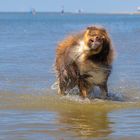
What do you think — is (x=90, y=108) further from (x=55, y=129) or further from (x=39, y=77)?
(x=39, y=77)

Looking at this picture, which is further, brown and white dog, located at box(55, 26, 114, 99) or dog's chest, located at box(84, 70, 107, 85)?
dog's chest, located at box(84, 70, 107, 85)

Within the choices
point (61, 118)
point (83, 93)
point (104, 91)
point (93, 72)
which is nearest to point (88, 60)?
point (93, 72)

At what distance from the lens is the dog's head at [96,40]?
9133 mm

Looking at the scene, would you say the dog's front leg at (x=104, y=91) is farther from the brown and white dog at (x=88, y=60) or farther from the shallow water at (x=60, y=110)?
the shallow water at (x=60, y=110)

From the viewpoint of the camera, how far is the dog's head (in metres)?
9.13

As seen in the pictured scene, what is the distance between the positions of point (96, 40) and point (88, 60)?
45cm

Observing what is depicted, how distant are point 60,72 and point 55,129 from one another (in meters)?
3.05

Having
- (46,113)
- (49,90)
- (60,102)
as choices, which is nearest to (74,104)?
(60,102)

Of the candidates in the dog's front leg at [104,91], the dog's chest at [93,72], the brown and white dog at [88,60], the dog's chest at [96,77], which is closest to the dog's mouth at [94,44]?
the brown and white dog at [88,60]

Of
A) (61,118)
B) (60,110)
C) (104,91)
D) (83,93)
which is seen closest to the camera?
(61,118)

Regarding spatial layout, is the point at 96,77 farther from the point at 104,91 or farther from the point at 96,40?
the point at 96,40

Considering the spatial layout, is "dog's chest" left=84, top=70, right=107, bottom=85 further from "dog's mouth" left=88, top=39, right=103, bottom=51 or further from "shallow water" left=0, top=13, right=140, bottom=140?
"dog's mouth" left=88, top=39, right=103, bottom=51

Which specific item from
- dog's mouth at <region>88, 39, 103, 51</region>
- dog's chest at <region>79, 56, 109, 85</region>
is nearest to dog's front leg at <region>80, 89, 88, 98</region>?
dog's chest at <region>79, 56, 109, 85</region>

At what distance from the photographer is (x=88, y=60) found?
9.43m
